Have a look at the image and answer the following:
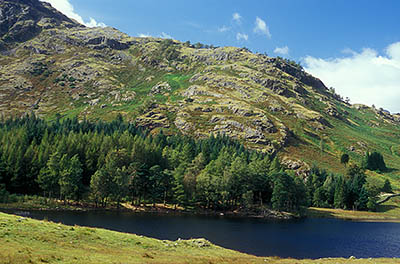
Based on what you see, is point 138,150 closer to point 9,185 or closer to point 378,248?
point 9,185

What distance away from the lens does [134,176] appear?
122188mm

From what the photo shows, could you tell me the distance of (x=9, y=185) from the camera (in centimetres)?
10912

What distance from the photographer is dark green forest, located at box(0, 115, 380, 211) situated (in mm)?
110062

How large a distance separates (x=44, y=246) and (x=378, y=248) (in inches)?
3339

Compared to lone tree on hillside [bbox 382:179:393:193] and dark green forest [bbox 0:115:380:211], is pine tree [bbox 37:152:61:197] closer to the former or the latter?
dark green forest [bbox 0:115:380:211]

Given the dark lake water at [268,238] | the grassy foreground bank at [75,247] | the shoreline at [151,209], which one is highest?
the grassy foreground bank at [75,247]

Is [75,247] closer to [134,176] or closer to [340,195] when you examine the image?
[134,176]

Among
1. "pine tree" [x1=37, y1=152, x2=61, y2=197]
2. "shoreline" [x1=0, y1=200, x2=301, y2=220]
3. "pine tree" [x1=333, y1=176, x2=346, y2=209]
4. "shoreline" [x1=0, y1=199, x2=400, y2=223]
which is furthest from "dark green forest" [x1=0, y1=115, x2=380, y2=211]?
"shoreline" [x1=0, y1=199, x2=400, y2=223]

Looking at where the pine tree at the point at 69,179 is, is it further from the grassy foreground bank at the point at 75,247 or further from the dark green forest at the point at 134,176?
the grassy foreground bank at the point at 75,247

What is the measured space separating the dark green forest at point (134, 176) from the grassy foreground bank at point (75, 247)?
249 ft

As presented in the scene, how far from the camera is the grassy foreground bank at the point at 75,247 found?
2476 centimetres

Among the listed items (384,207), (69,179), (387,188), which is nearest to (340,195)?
(384,207)

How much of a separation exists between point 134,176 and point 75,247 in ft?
304

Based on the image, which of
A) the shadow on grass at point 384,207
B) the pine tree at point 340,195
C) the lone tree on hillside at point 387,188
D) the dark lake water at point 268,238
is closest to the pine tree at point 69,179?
the dark lake water at point 268,238
